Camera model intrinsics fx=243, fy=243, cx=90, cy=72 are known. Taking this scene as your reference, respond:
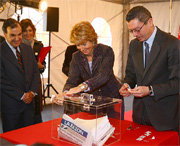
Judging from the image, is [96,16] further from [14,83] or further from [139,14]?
[139,14]

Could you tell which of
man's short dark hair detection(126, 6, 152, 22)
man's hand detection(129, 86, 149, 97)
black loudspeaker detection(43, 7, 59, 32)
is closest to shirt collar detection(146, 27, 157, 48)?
man's short dark hair detection(126, 6, 152, 22)

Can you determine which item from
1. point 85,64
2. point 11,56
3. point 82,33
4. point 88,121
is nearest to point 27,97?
point 11,56

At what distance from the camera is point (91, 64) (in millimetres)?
2246

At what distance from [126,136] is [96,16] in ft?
18.9

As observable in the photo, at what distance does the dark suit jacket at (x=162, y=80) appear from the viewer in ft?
5.73

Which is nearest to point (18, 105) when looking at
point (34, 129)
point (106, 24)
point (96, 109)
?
point (34, 129)

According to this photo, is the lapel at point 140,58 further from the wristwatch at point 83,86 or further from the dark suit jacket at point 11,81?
the dark suit jacket at point 11,81

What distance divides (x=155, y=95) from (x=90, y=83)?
0.55 m

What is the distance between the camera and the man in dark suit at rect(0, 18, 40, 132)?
99.8 inches

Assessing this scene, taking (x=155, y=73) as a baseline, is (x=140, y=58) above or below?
above

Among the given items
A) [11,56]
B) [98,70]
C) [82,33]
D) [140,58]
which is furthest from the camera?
[11,56]

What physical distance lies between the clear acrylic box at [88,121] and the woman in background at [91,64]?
0.39m

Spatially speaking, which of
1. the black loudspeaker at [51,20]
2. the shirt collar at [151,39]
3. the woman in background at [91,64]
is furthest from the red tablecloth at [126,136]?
the black loudspeaker at [51,20]

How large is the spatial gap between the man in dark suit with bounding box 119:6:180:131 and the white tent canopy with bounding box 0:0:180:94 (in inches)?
141
